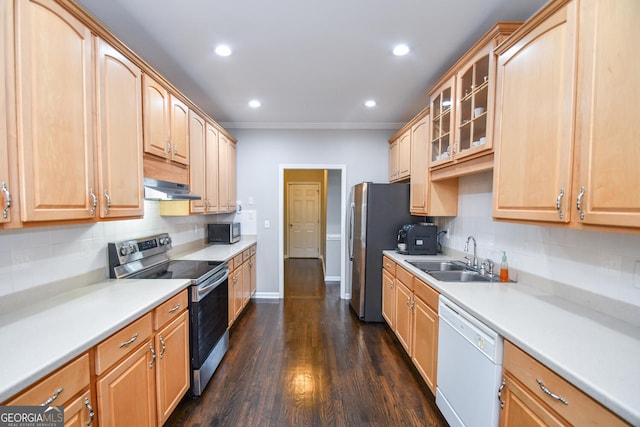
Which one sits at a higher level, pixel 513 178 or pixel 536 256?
pixel 513 178

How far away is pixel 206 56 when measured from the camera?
2189mm

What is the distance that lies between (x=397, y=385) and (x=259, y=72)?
2944 millimetres

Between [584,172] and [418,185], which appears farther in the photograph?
[418,185]

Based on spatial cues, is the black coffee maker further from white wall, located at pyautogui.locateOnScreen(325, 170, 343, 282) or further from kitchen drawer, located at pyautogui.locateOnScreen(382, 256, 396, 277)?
white wall, located at pyautogui.locateOnScreen(325, 170, 343, 282)

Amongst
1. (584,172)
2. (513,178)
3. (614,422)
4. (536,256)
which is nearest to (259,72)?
(513,178)

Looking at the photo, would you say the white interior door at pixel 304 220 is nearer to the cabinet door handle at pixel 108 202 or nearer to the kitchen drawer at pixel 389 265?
the kitchen drawer at pixel 389 265

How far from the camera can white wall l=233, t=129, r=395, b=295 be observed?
4.09 m

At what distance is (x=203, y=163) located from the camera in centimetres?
290

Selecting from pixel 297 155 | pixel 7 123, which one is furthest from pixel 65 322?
pixel 297 155

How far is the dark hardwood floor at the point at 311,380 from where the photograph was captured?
1.87 metres

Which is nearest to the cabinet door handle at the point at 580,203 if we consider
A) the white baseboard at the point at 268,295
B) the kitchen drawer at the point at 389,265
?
the kitchen drawer at the point at 389,265

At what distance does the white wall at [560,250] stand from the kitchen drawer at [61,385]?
241cm

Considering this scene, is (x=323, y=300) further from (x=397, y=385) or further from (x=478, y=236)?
(x=478, y=236)

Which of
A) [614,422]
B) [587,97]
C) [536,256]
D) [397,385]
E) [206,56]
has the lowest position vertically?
[397,385]
